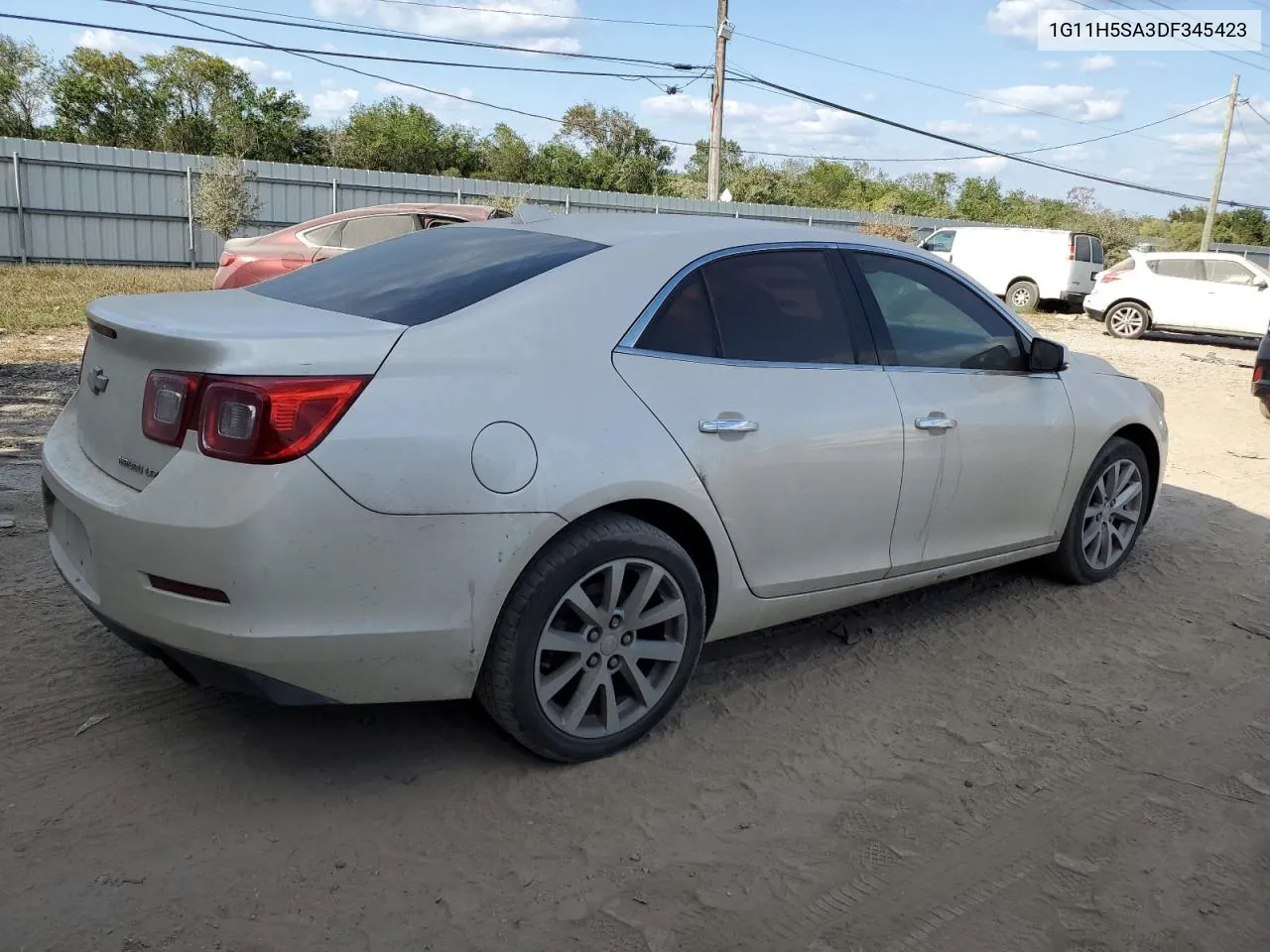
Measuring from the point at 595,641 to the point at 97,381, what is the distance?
1.59 metres

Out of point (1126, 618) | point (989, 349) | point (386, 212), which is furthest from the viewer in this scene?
point (386, 212)

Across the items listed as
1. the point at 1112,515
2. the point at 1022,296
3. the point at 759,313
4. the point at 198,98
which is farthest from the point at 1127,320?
the point at 198,98

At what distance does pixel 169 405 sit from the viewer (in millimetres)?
2703

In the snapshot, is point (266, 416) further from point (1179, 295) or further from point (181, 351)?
point (1179, 295)

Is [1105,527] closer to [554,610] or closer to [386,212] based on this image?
[554,610]

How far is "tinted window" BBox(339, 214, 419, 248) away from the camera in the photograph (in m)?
13.3

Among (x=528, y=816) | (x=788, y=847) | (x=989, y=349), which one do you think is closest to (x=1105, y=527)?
(x=989, y=349)

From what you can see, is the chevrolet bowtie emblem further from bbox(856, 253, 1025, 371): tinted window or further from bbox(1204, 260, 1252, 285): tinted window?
bbox(1204, 260, 1252, 285): tinted window

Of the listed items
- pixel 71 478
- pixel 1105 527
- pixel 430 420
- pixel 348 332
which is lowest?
pixel 1105 527

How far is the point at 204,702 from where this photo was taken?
3.40m

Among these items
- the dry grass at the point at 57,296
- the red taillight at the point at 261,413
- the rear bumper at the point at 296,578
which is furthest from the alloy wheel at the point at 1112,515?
the dry grass at the point at 57,296

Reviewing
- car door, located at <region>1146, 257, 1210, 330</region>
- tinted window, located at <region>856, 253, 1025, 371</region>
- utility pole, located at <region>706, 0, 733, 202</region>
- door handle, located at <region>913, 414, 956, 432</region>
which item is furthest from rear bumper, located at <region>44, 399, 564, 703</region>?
utility pole, located at <region>706, 0, 733, 202</region>

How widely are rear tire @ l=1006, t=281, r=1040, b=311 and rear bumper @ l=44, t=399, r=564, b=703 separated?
71.0 feet

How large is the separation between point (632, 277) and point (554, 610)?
1042 mm
